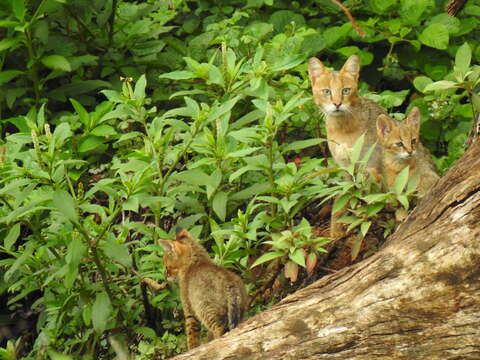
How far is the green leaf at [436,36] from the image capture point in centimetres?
831

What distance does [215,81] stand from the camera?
5867 mm

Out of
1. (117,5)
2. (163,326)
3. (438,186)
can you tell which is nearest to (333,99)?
(438,186)

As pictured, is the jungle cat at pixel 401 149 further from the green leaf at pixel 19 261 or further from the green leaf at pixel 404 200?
the green leaf at pixel 19 261

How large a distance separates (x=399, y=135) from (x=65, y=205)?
2205mm

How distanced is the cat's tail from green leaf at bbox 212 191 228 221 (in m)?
0.57

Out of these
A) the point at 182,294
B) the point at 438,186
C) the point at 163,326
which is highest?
the point at 438,186

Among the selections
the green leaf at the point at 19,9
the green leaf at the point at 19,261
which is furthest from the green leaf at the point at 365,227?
the green leaf at the point at 19,9

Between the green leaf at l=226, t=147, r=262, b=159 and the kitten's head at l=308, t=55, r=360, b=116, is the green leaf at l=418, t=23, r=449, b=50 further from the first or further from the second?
the green leaf at l=226, t=147, r=262, b=159

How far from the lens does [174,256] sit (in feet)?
17.5

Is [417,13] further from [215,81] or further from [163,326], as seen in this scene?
[163,326]

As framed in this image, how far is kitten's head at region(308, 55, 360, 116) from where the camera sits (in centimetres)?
611

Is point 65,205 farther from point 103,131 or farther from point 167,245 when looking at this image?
point 103,131

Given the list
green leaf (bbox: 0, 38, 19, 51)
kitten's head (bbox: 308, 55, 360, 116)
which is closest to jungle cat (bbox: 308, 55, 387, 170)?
kitten's head (bbox: 308, 55, 360, 116)

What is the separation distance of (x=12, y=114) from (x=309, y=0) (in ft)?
10.5
